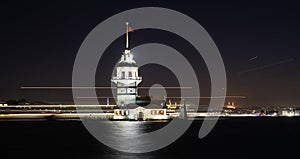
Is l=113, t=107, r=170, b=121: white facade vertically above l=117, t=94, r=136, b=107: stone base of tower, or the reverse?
l=117, t=94, r=136, b=107: stone base of tower

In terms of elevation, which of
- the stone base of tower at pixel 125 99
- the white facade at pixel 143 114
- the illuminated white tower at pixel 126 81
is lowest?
the white facade at pixel 143 114

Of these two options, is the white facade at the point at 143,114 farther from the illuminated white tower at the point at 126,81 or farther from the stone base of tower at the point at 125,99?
the illuminated white tower at the point at 126,81

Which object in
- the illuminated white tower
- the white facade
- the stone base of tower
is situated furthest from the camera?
the illuminated white tower

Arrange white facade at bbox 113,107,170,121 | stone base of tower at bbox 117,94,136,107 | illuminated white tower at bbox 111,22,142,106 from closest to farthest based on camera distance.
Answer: white facade at bbox 113,107,170,121
stone base of tower at bbox 117,94,136,107
illuminated white tower at bbox 111,22,142,106

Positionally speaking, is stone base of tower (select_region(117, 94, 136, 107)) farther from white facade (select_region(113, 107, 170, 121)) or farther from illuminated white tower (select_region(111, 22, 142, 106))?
white facade (select_region(113, 107, 170, 121))

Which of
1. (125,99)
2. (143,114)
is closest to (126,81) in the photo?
(125,99)

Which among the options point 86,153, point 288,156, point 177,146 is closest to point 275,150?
point 288,156

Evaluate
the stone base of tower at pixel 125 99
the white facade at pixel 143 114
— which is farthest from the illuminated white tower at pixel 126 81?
the white facade at pixel 143 114

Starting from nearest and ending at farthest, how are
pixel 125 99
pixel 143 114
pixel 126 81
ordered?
pixel 143 114 → pixel 126 81 → pixel 125 99

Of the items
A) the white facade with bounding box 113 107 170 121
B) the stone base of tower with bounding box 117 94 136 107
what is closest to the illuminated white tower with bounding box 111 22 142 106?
the stone base of tower with bounding box 117 94 136 107

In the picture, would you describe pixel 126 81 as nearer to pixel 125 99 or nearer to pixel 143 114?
pixel 125 99

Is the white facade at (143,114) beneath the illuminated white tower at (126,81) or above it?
beneath

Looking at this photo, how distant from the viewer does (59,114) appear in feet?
511

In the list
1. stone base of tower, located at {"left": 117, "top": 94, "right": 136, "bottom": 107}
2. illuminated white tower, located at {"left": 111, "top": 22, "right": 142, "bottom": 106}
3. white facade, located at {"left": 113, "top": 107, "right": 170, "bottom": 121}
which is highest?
illuminated white tower, located at {"left": 111, "top": 22, "right": 142, "bottom": 106}
